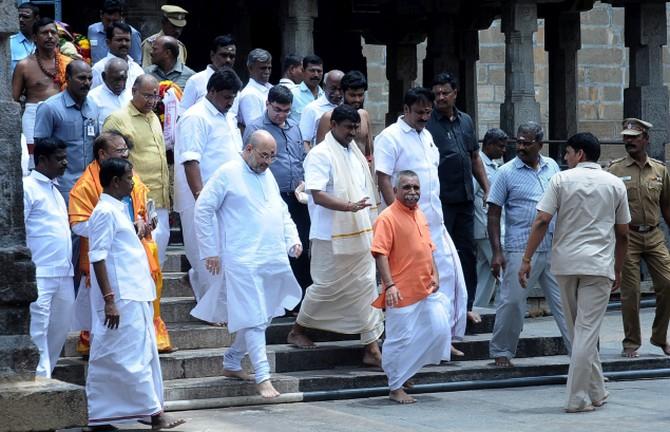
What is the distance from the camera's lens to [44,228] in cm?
938

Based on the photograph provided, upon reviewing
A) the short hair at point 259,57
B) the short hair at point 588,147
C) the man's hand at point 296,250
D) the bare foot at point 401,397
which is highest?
the short hair at point 259,57

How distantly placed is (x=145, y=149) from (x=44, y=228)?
165cm

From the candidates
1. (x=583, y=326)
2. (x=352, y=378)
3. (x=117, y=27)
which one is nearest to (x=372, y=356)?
(x=352, y=378)

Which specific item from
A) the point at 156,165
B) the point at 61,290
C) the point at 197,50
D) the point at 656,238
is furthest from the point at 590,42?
the point at 61,290

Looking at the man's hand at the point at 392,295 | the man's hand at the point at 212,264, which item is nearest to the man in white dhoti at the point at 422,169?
the man's hand at the point at 392,295

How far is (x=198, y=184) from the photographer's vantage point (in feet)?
35.5

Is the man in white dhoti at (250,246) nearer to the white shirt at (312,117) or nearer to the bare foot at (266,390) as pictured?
the bare foot at (266,390)

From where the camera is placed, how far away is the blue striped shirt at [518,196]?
11.2 metres

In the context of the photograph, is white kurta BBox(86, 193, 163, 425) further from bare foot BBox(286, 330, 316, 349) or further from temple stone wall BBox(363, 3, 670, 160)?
temple stone wall BBox(363, 3, 670, 160)

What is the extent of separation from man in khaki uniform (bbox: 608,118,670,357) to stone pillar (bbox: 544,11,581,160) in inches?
349

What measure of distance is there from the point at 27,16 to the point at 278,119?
2.93m

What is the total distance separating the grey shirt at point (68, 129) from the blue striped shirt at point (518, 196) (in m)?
2.93

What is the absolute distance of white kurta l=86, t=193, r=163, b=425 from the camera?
A: 29.5ft

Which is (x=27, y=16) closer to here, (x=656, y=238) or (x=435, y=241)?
(x=435, y=241)
